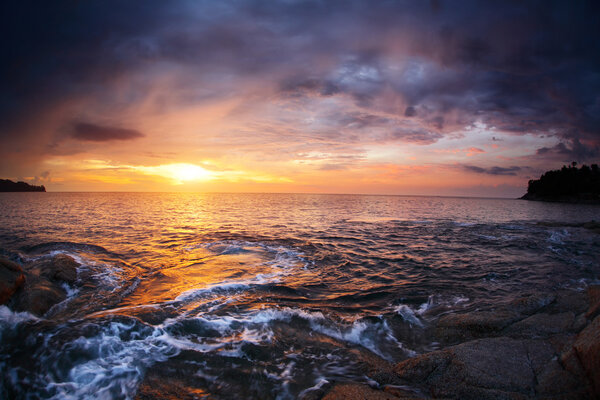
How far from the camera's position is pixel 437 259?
14.2m

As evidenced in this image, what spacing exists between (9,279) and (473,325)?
41.6 feet

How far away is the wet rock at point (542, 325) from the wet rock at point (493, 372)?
0.73m

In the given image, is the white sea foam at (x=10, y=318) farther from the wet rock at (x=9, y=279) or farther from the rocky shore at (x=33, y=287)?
the wet rock at (x=9, y=279)

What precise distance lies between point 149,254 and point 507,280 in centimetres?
1789

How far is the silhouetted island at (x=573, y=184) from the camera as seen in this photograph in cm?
10338

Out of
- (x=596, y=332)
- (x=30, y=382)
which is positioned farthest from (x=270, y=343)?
(x=596, y=332)

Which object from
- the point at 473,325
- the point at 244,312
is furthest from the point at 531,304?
the point at 244,312

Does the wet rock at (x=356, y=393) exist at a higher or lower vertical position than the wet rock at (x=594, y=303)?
lower

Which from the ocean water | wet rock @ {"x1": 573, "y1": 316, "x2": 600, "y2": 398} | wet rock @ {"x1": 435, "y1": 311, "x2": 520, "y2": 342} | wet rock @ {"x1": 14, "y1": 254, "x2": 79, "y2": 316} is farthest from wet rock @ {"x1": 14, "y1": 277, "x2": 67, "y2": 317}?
wet rock @ {"x1": 573, "y1": 316, "x2": 600, "y2": 398}

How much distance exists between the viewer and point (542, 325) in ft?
19.0

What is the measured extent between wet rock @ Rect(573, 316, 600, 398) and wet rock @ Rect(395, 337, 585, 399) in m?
0.21

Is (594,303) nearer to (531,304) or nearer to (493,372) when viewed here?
(531,304)

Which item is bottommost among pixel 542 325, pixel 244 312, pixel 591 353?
pixel 244 312

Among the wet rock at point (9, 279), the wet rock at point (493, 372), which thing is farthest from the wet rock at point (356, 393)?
the wet rock at point (9, 279)
